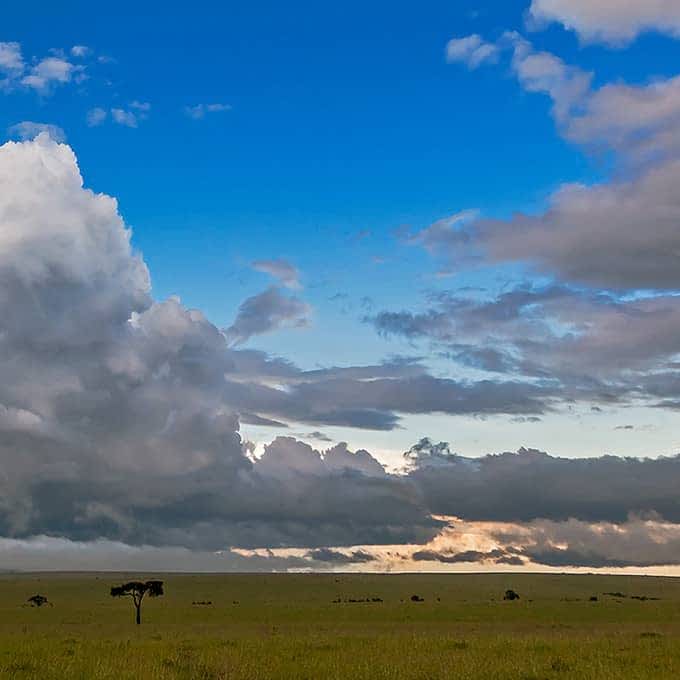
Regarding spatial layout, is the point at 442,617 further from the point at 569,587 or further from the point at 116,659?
the point at 569,587

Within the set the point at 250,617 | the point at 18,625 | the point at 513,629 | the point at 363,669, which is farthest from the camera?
the point at 250,617

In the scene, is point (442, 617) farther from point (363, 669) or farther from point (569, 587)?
point (569, 587)

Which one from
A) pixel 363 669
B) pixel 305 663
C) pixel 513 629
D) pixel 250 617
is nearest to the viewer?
pixel 363 669

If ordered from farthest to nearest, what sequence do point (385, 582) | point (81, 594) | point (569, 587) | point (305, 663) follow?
point (385, 582) < point (569, 587) < point (81, 594) < point (305, 663)

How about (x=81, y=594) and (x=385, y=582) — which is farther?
(x=385, y=582)

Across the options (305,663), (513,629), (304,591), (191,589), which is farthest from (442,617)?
(191,589)

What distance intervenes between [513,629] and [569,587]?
10464 cm

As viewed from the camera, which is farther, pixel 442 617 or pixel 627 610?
pixel 627 610

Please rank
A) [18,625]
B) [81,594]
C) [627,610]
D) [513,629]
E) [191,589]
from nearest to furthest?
[513,629]
[18,625]
[627,610]
[81,594]
[191,589]

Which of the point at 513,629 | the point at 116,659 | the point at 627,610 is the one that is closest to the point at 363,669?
the point at 116,659

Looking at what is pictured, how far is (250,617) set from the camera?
75438mm

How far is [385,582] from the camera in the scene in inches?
6781

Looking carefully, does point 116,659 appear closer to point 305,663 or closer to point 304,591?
point 305,663

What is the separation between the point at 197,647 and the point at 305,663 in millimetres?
8000
